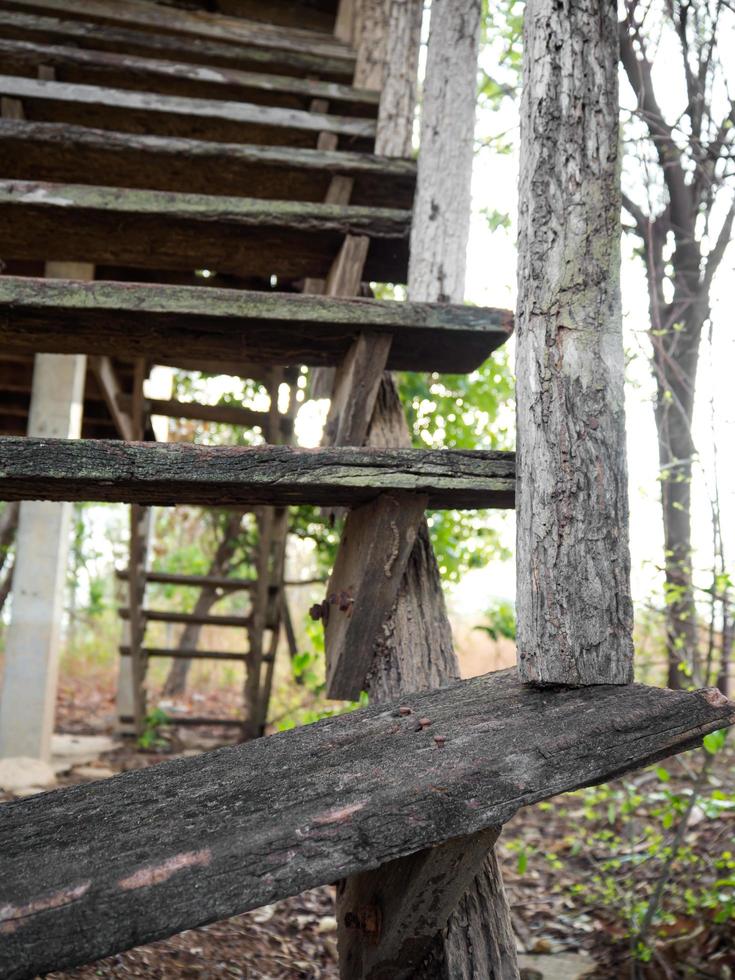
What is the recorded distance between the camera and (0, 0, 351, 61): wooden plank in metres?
3.16

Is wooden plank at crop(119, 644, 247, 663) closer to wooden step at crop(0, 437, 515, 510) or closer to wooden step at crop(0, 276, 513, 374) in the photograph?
wooden step at crop(0, 276, 513, 374)

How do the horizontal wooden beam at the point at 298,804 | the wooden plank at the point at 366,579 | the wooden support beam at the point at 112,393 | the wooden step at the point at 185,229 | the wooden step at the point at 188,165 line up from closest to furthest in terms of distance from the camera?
the horizontal wooden beam at the point at 298,804
the wooden plank at the point at 366,579
the wooden step at the point at 185,229
the wooden step at the point at 188,165
the wooden support beam at the point at 112,393

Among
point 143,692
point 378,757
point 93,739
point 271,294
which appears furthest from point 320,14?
point 93,739

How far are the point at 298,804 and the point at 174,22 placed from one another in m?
3.16

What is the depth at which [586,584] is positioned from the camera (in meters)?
1.28

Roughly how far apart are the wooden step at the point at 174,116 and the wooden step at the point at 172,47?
0.86ft

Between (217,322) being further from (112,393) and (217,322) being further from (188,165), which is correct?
(112,393)

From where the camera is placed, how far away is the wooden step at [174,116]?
2.71 m

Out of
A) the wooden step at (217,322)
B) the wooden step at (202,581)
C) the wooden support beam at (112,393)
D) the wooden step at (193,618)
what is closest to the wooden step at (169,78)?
the wooden step at (217,322)

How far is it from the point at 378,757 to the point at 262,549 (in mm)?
4768

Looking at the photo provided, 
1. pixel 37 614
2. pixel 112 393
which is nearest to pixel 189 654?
pixel 37 614

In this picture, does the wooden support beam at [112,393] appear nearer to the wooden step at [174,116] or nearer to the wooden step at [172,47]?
the wooden step at [172,47]

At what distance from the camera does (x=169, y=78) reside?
2941 millimetres

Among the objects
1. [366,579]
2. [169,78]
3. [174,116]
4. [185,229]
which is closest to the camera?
[366,579]
